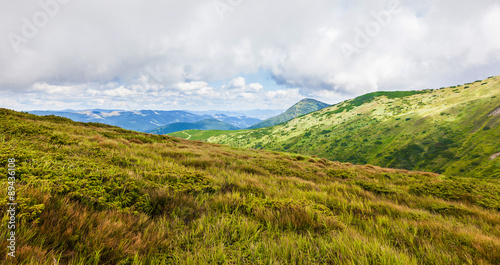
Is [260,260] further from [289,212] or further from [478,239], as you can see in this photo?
[478,239]

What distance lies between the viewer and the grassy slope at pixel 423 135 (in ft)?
269

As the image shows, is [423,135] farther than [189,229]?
Yes

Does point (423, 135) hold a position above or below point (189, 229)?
below

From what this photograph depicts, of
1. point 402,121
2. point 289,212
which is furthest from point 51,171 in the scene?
point 402,121

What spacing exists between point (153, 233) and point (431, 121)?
565ft

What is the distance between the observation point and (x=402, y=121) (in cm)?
13800

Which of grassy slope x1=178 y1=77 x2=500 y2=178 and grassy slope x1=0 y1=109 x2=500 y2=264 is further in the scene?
grassy slope x1=178 y1=77 x2=500 y2=178

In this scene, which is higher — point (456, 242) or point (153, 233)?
point (153, 233)

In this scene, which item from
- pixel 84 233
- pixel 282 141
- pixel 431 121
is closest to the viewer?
pixel 84 233

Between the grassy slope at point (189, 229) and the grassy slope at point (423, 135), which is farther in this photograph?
the grassy slope at point (423, 135)

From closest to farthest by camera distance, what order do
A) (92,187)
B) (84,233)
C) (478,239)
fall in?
(84,233)
(478,239)
(92,187)

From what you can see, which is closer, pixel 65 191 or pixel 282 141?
pixel 65 191

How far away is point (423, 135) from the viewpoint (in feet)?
371

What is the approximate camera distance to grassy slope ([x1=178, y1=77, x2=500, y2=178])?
8200 centimetres
